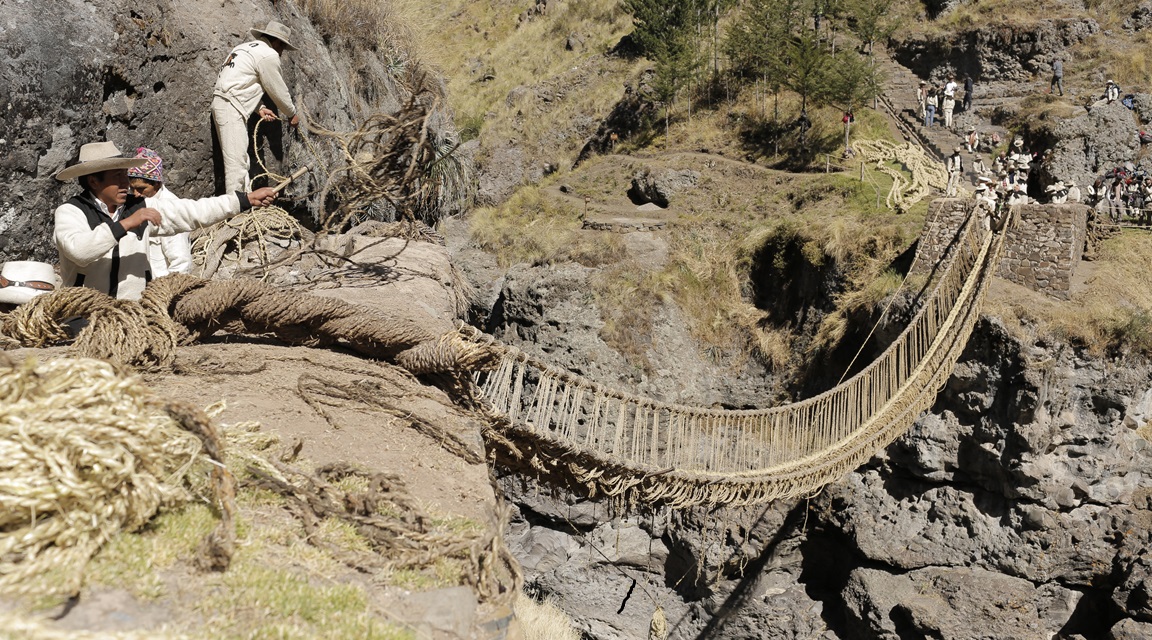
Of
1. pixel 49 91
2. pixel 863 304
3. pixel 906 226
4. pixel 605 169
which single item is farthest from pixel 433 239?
pixel 605 169

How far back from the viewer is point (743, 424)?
5629 millimetres

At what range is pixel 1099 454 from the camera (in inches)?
397

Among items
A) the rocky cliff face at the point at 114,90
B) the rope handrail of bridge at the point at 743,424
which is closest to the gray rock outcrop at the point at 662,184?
the rope handrail of bridge at the point at 743,424

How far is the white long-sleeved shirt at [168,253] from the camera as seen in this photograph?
367 cm

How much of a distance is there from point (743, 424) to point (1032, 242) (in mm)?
6560

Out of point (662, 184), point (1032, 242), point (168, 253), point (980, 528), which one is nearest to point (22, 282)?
point (168, 253)

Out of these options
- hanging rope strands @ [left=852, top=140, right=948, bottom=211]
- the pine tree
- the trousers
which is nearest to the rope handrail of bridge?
the trousers

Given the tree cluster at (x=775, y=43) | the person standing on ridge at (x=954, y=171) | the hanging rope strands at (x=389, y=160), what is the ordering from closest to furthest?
1. the hanging rope strands at (x=389, y=160)
2. the person standing on ridge at (x=954, y=171)
3. the tree cluster at (x=775, y=43)

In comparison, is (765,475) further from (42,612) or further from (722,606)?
(722,606)

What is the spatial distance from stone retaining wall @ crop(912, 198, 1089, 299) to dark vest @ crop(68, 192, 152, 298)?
30.4ft

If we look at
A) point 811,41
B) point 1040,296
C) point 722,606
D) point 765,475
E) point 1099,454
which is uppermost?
point 811,41

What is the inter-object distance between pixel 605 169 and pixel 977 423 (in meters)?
10.5

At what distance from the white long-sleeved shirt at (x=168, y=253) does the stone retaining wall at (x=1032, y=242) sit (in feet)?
29.2

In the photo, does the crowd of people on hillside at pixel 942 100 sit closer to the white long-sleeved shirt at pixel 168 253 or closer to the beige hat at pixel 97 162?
the white long-sleeved shirt at pixel 168 253
